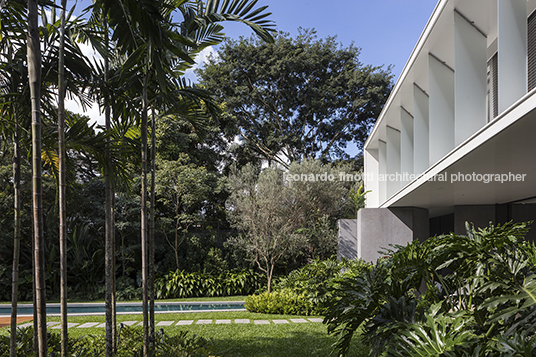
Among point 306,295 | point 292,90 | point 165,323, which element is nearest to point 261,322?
point 306,295

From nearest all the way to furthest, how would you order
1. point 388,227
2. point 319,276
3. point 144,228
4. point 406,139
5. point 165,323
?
point 144,228 < point 165,323 < point 406,139 < point 319,276 < point 388,227

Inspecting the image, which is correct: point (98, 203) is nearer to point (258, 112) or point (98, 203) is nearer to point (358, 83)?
point (258, 112)

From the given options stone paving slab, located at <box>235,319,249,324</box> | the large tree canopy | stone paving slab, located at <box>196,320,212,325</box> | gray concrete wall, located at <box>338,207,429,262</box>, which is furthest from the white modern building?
the large tree canopy

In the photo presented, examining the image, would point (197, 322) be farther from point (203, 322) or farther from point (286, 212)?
point (286, 212)

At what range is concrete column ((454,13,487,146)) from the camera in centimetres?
525

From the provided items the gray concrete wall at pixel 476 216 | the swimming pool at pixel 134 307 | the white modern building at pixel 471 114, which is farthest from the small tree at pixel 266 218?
the gray concrete wall at pixel 476 216

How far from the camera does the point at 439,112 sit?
649 centimetres

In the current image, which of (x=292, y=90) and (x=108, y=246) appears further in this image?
(x=292, y=90)

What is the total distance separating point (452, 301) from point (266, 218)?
10.8 meters

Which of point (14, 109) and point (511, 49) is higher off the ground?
point (511, 49)

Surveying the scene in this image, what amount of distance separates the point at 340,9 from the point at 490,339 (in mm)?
24808

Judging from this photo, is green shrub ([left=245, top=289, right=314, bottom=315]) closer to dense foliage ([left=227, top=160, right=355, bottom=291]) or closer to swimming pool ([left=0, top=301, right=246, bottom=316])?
swimming pool ([left=0, top=301, right=246, bottom=316])

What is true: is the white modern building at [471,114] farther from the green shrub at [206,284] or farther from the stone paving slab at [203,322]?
the green shrub at [206,284]

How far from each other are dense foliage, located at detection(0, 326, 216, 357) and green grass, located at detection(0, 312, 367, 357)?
1.55 feet
